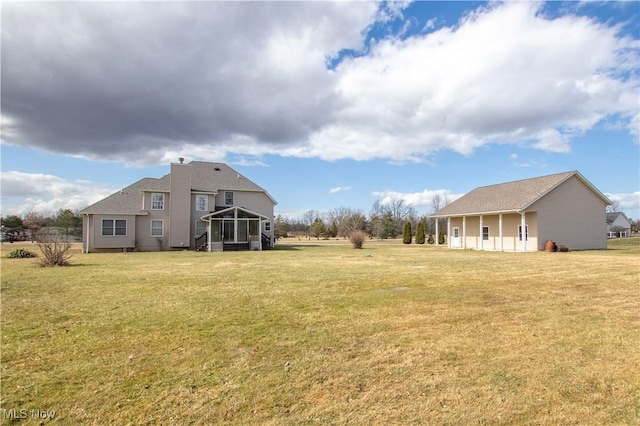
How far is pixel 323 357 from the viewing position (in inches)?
175

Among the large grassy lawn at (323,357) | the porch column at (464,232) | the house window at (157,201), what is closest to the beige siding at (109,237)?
the house window at (157,201)

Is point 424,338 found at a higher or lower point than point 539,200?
lower

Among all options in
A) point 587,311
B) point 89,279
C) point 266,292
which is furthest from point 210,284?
point 587,311

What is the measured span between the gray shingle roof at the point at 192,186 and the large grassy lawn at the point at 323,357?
853 inches

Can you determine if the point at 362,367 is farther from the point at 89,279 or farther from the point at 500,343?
the point at 89,279

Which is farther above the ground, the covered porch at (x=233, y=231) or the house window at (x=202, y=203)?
the house window at (x=202, y=203)

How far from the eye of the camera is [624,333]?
5.32m

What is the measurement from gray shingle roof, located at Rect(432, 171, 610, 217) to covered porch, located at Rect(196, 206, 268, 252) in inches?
655

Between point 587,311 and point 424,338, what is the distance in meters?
3.57

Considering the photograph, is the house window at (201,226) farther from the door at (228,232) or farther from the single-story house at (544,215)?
the single-story house at (544,215)

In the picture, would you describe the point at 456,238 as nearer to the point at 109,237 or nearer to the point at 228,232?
the point at 228,232

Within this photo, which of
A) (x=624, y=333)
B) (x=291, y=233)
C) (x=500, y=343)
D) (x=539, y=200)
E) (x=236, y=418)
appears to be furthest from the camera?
(x=291, y=233)

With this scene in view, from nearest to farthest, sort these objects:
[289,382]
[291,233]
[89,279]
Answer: [289,382]
[89,279]
[291,233]

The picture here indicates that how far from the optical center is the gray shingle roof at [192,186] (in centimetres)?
2848
